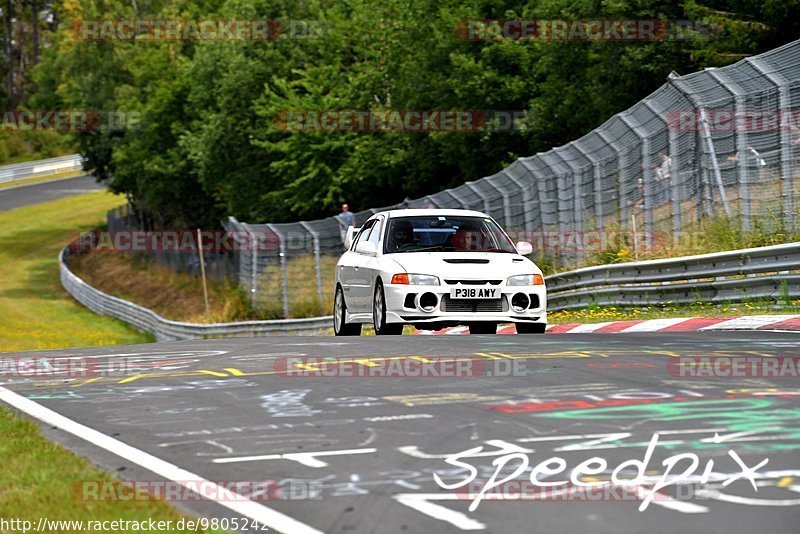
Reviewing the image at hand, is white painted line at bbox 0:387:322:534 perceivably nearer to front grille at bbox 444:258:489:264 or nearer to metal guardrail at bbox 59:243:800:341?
front grille at bbox 444:258:489:264

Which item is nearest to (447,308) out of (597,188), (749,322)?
(749,322)

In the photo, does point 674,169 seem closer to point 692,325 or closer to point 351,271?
point 692,325

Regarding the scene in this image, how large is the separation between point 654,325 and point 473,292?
108 inches

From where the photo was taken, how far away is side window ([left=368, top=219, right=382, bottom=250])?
54.7 feet

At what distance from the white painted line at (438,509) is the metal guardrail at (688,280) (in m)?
10.7

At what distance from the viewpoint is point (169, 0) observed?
82.8 metres

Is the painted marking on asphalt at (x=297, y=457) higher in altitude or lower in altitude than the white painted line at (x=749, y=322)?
higher

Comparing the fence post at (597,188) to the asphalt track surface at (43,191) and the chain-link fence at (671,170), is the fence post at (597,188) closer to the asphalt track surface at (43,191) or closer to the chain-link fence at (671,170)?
the chain-link fence at (671,170)

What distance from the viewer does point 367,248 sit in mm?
16781

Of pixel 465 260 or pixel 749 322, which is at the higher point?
pixel 465 260

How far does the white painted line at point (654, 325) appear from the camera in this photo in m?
16.4

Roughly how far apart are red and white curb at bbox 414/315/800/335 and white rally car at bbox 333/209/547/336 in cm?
129

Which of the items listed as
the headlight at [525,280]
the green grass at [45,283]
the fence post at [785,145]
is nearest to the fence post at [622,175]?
the fence post at [785,145]

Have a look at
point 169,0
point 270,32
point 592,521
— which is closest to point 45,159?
point 169,0
